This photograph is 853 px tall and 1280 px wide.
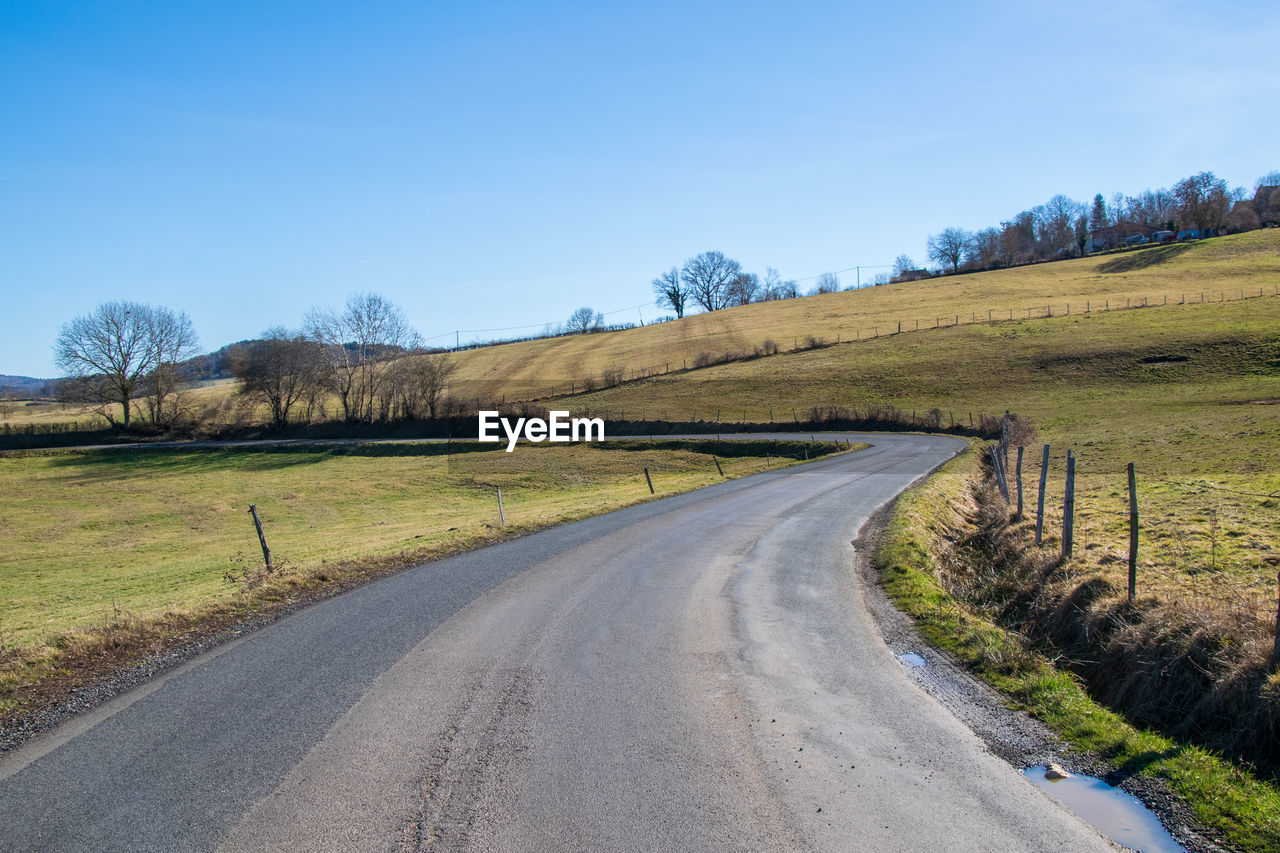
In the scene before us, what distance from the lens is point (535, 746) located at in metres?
6.22

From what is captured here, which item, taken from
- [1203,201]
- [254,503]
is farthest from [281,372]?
[1203,201]

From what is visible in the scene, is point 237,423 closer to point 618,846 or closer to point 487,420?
point 487,420

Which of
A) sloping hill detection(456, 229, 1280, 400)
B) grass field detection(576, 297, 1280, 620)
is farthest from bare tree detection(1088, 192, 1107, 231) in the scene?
grass field detection(576, 297, 1280, 620)

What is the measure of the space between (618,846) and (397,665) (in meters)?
4.37

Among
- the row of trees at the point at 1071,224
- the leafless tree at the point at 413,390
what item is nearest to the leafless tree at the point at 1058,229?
the row of trees at the point at 1071,224

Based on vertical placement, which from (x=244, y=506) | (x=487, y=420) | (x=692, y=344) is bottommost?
(x=244, y=506)

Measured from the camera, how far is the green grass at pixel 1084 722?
5.29 meters

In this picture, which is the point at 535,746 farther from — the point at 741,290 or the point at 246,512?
the point at 741,290

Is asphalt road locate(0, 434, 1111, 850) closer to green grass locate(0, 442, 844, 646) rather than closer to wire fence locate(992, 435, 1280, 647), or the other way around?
wire fence locate(992, 435, 1280, 647)

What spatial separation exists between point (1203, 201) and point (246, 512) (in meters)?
144

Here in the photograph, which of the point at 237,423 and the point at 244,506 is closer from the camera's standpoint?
the point at 244,506

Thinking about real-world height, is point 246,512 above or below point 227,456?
below

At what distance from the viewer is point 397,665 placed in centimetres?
826

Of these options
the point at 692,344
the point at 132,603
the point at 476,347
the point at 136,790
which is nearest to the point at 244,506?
the point at 132,603
